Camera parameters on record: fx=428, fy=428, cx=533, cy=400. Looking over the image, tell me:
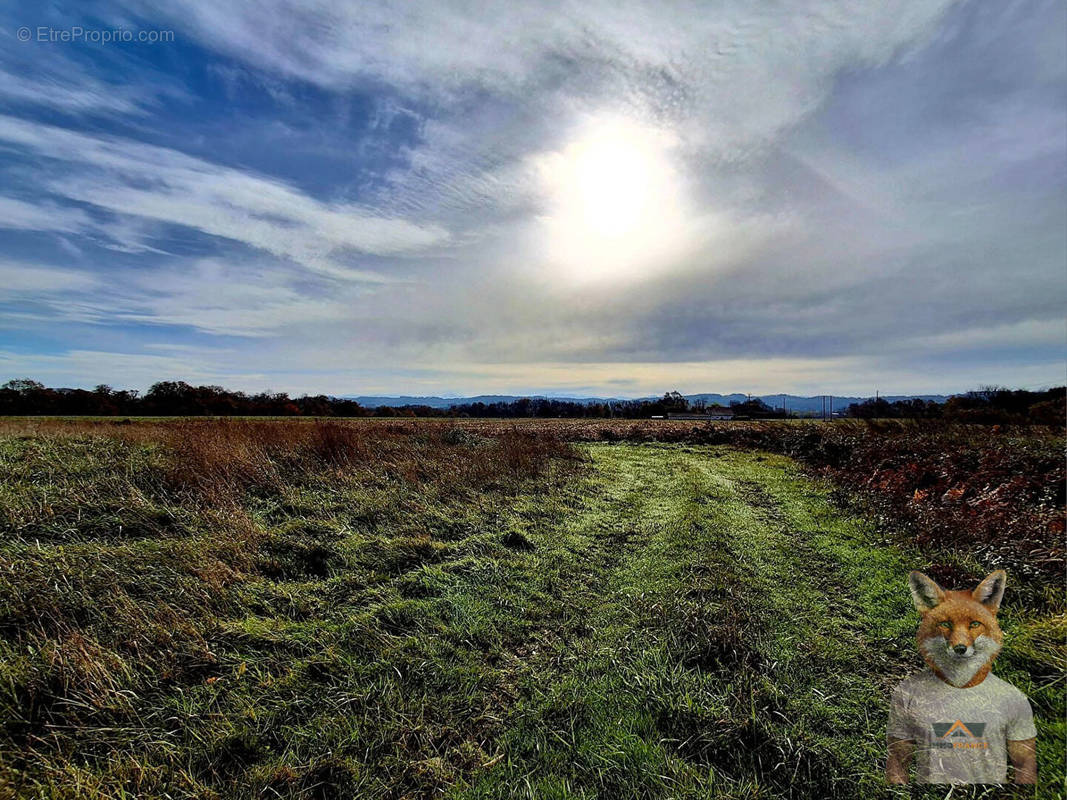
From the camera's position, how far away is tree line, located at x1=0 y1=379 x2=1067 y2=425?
21.1m

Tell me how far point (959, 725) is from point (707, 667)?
2.00m

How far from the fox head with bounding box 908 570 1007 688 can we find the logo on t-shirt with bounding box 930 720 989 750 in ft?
0.74

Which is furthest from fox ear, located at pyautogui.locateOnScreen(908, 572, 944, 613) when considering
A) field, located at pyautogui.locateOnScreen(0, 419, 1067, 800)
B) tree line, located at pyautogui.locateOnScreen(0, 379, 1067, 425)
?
tree line, located at pyautogui.locateOnScreen(0, 379, 1067, 425)

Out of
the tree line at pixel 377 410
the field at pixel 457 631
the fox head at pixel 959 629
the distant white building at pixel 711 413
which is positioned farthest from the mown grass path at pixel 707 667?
the distant white building at pixel 711 413

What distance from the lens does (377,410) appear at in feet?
234

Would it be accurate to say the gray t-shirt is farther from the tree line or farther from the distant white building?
the distant white building

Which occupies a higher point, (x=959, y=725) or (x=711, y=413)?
(x=711, y=413)


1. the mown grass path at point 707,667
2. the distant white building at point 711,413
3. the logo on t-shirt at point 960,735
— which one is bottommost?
the mown grass path at point 707,667

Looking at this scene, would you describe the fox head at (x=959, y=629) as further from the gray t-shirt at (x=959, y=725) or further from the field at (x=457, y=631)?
the field at (x=457, y=631)

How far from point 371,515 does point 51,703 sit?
195 inches

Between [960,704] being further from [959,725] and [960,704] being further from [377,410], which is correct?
[377,410]

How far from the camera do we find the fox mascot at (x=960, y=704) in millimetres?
2525

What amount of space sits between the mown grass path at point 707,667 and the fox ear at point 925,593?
1346 mm

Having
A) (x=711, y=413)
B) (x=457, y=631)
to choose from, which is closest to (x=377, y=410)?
(x=711, y=413)
